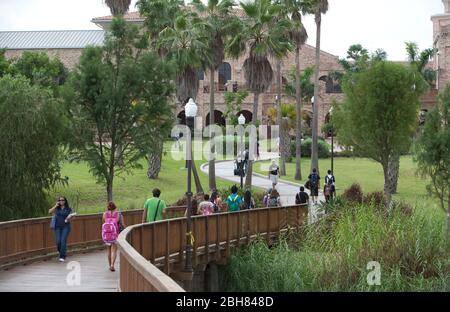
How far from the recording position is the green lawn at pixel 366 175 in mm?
49312

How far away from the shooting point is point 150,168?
51969 mm

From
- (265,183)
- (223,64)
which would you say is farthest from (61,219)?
(223,64)

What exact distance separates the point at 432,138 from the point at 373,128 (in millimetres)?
5815

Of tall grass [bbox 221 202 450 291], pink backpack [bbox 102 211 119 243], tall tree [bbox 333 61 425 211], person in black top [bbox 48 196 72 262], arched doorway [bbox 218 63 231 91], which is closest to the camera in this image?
pink backpack [bbox 102 211 119 243]

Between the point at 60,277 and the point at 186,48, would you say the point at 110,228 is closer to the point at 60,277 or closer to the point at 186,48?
the point at 60,277

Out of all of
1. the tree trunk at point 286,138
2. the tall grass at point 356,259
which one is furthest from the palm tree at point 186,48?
the tree trunk at point 286,138

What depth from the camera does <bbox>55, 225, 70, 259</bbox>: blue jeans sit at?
71.1 feet

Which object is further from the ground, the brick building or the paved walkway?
the brick building

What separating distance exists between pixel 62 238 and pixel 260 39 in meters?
24.0

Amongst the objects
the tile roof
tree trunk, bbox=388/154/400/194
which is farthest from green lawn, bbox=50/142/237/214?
the tile roof

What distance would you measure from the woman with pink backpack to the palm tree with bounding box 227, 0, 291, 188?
927 inches

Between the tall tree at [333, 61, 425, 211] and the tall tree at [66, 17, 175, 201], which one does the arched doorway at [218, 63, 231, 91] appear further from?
the tall tree at [66, 17, 175, 201]
